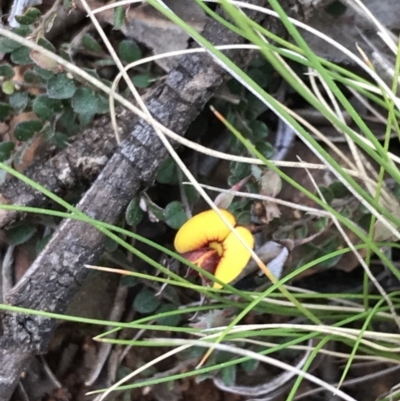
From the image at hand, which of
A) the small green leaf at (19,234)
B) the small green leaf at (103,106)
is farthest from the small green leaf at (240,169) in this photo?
the small green leaf at (19,234)

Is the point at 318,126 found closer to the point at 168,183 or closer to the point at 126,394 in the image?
the point at 168,183

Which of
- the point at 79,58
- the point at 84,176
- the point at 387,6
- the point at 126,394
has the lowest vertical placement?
the point at 126,394

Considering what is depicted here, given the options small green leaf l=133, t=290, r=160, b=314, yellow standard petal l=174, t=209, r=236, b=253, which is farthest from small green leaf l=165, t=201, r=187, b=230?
small green leaf l=133, t=290, r=160, b=314

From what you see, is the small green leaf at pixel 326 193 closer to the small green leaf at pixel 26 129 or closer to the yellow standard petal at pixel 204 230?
the yellow standard petal at pixel 204 230

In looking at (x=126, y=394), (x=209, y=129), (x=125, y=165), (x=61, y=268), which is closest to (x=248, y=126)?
(x=209, y=129)

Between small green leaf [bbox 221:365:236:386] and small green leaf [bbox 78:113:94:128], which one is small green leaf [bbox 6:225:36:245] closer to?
small green leaf [bbox 78:113:94:128]

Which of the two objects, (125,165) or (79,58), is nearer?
(125,165)
